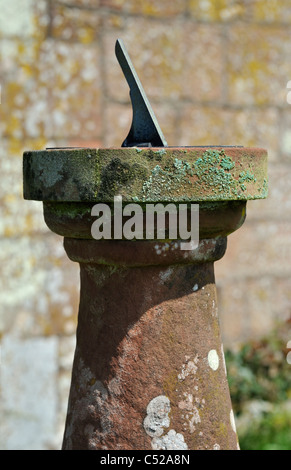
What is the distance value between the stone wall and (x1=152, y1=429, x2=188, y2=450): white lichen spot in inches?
57.8

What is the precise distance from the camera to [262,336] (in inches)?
130

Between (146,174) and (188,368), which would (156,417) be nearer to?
(188,368)

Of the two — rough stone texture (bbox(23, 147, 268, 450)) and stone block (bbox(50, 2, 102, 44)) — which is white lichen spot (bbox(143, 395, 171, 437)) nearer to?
rough stone texture (bbox(23, 147, 268, 450))

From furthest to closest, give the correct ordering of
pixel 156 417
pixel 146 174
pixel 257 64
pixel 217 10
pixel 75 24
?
pixel 257 64 < pixel 217 10 < pixel 75 24 < pixel 156 417 < pixel 146 174

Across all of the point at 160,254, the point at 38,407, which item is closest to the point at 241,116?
the point at 38,407

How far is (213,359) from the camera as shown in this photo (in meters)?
1.44

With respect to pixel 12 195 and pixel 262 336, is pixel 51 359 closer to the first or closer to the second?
pixel 12 195

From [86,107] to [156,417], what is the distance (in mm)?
1791

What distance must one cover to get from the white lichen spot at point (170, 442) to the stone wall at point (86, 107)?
57.8 inches

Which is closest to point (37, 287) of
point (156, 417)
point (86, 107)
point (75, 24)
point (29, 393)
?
point (29, 393)

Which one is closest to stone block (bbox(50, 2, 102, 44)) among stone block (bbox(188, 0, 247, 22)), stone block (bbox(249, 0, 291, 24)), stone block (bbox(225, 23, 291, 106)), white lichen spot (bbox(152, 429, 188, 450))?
stone block (bbox(188, 0, 247, 22))

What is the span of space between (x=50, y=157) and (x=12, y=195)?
1.42 meters

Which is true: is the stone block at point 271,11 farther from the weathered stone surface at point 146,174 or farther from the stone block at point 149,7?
the weathered stone surface at point 146,174

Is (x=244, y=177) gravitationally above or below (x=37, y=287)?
below
